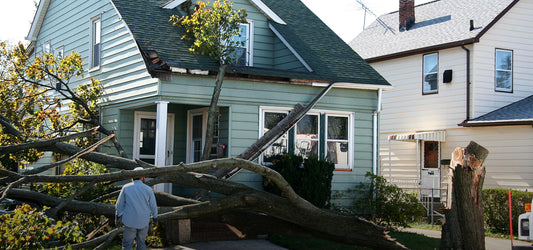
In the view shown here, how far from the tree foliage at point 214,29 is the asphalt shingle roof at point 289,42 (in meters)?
0.24

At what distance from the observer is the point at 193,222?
12.4 metres

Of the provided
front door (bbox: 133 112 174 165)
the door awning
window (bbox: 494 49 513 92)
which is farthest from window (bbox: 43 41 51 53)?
window (bbox: 494 49 513 92)

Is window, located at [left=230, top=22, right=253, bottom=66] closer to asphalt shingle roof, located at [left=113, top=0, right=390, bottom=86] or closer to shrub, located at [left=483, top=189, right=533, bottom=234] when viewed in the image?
asphalt shingle roof, located at [left=113, top=0, right=390, bottom=86]

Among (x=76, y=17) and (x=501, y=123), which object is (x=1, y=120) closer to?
(x=76, y=17)

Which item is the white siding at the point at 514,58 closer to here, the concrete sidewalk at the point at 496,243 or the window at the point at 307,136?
the concrete sidewalk at the point at 496,243

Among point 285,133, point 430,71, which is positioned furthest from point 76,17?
point 430,71

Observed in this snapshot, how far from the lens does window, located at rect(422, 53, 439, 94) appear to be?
21.5 metres

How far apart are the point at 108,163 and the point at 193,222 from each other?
213 centimetres

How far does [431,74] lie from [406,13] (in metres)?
4.04

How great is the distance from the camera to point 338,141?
15.9 meters

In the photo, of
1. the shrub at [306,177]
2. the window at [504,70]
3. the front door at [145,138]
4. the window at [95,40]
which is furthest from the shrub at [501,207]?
the window at [95,40]

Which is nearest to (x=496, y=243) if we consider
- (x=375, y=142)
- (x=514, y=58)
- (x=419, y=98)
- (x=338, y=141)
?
(x=375, y=142)

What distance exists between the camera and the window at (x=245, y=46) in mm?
16031

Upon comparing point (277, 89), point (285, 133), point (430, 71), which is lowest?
point (285, 133)
